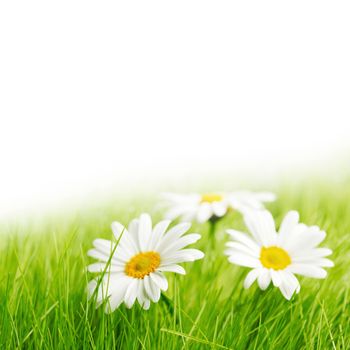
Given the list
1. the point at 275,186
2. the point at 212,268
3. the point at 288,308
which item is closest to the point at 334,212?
the point at 275,186

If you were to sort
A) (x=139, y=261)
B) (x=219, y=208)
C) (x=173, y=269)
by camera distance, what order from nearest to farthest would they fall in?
(x=173, y=269), (x=139, y=261), (x=219, y=208)

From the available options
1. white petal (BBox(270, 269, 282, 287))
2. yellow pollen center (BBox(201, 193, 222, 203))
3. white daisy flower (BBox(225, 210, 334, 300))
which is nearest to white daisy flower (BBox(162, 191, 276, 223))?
yellow pollen center (BBox(201, 193, 222, 203))

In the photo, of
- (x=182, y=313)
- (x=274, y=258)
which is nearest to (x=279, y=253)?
(x=274, y=258)

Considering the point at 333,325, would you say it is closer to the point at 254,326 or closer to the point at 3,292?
the point at 254,326

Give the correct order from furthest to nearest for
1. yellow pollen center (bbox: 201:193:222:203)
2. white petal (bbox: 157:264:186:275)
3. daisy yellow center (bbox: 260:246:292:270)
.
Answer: yellow pollen center (bbox: 201:193:222:203) < daisy yellow center (bbox: 260:246:292:270) < white petal (bbox: 157:264:186:275)

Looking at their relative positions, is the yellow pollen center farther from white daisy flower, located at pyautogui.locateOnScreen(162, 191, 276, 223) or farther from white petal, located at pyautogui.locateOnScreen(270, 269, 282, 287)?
white petal, located at pyautogui.locateOnScreen(270, 269, 282, 287)

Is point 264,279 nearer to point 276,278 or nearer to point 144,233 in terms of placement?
point 276,278

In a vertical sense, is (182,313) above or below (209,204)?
below
